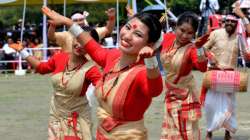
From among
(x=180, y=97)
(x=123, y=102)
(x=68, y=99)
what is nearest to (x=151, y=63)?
(x=123, y=102)

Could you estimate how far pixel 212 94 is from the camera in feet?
27.5

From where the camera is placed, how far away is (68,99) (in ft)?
17.7

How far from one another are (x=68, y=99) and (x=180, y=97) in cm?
143

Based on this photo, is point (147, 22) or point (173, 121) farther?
Result: point (173, 121)

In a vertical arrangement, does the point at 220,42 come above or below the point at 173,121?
above

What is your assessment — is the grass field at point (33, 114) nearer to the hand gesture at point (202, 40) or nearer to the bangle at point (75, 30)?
the hand gesture at point (202, 40)

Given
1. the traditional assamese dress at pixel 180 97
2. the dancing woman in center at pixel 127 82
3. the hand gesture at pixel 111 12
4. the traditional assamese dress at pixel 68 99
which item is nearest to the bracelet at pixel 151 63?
the dancing woman in center at pixel 127 82

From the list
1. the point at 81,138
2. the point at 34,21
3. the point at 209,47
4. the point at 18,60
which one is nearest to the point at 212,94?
the point at 209,47

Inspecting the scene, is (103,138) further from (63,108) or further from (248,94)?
(248,94)

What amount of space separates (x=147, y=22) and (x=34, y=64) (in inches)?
73.7

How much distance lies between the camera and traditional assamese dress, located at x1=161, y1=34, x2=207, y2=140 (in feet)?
20.7

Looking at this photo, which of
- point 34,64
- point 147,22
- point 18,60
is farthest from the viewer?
point 18,60

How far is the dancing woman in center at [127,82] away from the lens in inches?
146

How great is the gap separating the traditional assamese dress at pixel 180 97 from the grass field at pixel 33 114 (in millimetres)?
1638
